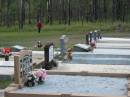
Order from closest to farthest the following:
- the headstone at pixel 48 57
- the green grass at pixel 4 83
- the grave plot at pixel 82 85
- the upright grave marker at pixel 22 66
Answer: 1. the grave plot at pixel 82 85
2. the upright grave marker at pixel 22 66
3. the green grass at pixel 4 83
4. the headstone at pixel 48 57

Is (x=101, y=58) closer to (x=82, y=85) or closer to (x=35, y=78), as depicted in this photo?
(x=82, y=85)

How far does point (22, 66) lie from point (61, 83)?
3.32ft

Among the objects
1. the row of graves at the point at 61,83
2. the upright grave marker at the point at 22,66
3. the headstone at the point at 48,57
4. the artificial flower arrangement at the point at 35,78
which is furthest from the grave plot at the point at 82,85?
the headstone at the point at 48,57

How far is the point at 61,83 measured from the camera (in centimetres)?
1046

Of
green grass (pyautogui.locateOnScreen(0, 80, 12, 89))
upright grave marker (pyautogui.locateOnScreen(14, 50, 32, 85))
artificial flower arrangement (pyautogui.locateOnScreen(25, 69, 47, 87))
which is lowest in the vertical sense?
green grass (pyautogui.locateOnScreen(0, 80, 12, 89))

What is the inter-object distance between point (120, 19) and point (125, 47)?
152 feet

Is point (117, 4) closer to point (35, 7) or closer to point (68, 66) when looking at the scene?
point (35, 7)

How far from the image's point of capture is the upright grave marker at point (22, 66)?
9734 mm

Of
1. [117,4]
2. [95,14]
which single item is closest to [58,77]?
[95,14]

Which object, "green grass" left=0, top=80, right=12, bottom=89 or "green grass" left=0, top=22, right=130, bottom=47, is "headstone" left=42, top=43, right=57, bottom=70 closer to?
"green grass" left=0, top=80, right=12, bottom=89

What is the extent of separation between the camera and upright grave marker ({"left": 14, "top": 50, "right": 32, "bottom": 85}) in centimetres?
973

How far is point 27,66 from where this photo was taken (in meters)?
10.4

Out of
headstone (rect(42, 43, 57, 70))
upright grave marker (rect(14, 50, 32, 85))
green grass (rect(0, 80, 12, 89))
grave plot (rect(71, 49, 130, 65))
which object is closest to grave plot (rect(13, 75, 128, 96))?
upright grave marker (rect(14, 50, 32, 85))

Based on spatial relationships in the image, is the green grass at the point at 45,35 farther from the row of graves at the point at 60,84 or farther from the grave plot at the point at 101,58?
the row of graves at the point at 60,84
